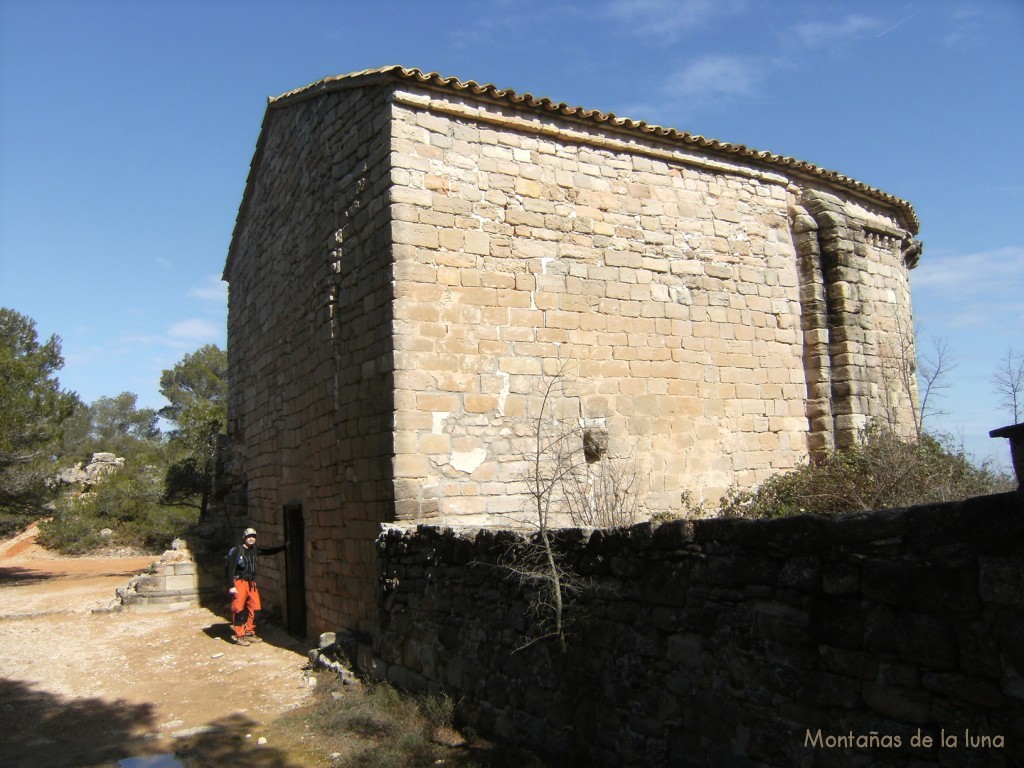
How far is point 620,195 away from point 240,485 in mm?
8629

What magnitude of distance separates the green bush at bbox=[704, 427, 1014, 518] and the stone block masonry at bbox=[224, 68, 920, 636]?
360 millimetres

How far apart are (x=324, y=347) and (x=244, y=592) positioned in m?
3.77

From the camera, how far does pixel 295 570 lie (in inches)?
399

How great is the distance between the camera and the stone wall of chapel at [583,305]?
24.7 feet

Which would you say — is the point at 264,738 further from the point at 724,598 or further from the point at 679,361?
the point at 679,361

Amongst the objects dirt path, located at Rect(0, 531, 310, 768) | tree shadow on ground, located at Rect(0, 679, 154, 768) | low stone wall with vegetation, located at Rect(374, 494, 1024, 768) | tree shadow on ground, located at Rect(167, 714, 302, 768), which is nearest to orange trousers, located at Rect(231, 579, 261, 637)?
dirt path, located at Rect(0, 531, 310, 768)

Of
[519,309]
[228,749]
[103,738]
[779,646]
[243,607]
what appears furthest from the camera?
[243,607]

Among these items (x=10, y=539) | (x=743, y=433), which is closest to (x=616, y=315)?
(x=743, y=433)

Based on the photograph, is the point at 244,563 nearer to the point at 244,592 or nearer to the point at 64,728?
the point at 244,592

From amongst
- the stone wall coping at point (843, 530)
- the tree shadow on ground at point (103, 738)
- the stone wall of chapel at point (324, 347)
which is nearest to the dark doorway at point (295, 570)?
the stone wall of chapel at point (324, 347)

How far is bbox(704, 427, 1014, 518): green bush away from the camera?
25.6 ft

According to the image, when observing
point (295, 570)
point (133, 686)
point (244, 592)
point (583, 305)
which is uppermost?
point (583, 305)

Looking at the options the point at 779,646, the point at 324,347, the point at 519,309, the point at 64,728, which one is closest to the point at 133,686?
the point at 64,728

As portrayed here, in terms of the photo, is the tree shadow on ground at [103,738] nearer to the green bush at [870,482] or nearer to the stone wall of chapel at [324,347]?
the stone wall of chapel at [324,347]
